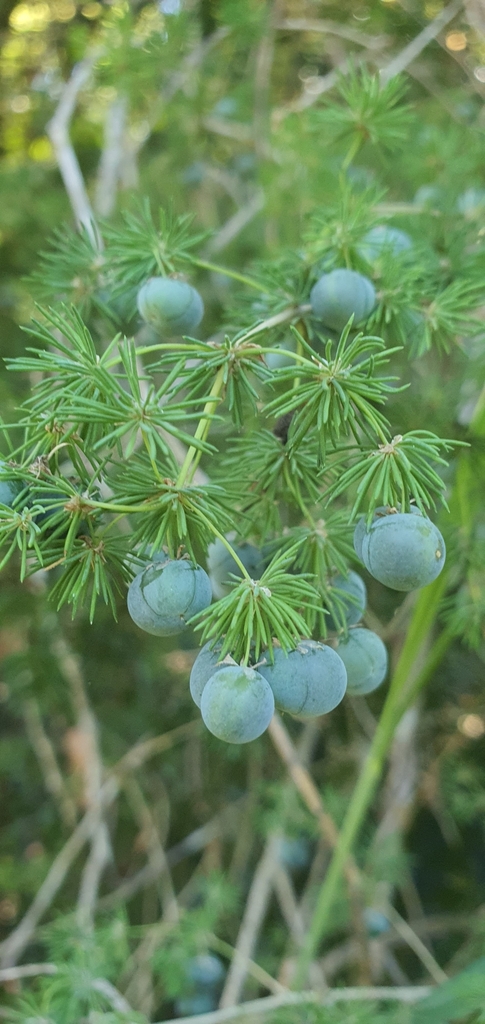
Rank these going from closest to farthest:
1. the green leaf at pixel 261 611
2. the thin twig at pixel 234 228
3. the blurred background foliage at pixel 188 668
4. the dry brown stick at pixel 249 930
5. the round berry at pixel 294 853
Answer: the green leaf at pixel 261 611 < the dry brown stick at pixel 249 930 < the blurred background foliage at pixel 188 668 < the thin twig at pixel 234 228 < the round berry at pixel 294 853

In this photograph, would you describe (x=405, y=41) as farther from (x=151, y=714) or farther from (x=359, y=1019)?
(x=359, y=1019)

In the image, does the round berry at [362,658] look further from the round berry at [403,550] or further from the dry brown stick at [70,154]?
the dry brown stick at [70,154]

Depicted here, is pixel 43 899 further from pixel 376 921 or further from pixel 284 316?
pixel 284 316

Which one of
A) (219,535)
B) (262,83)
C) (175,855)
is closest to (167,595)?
(219,535)

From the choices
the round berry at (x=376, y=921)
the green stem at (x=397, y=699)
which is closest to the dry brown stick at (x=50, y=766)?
the round berry at (x=376, y=921)

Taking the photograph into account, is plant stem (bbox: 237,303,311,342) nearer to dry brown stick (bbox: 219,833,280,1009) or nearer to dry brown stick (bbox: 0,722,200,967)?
dry brown stick (bbox: 219,833,280,1009)

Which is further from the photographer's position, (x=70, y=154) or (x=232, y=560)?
(x=70, y=154)

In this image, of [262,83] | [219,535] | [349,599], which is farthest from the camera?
[262,83]
